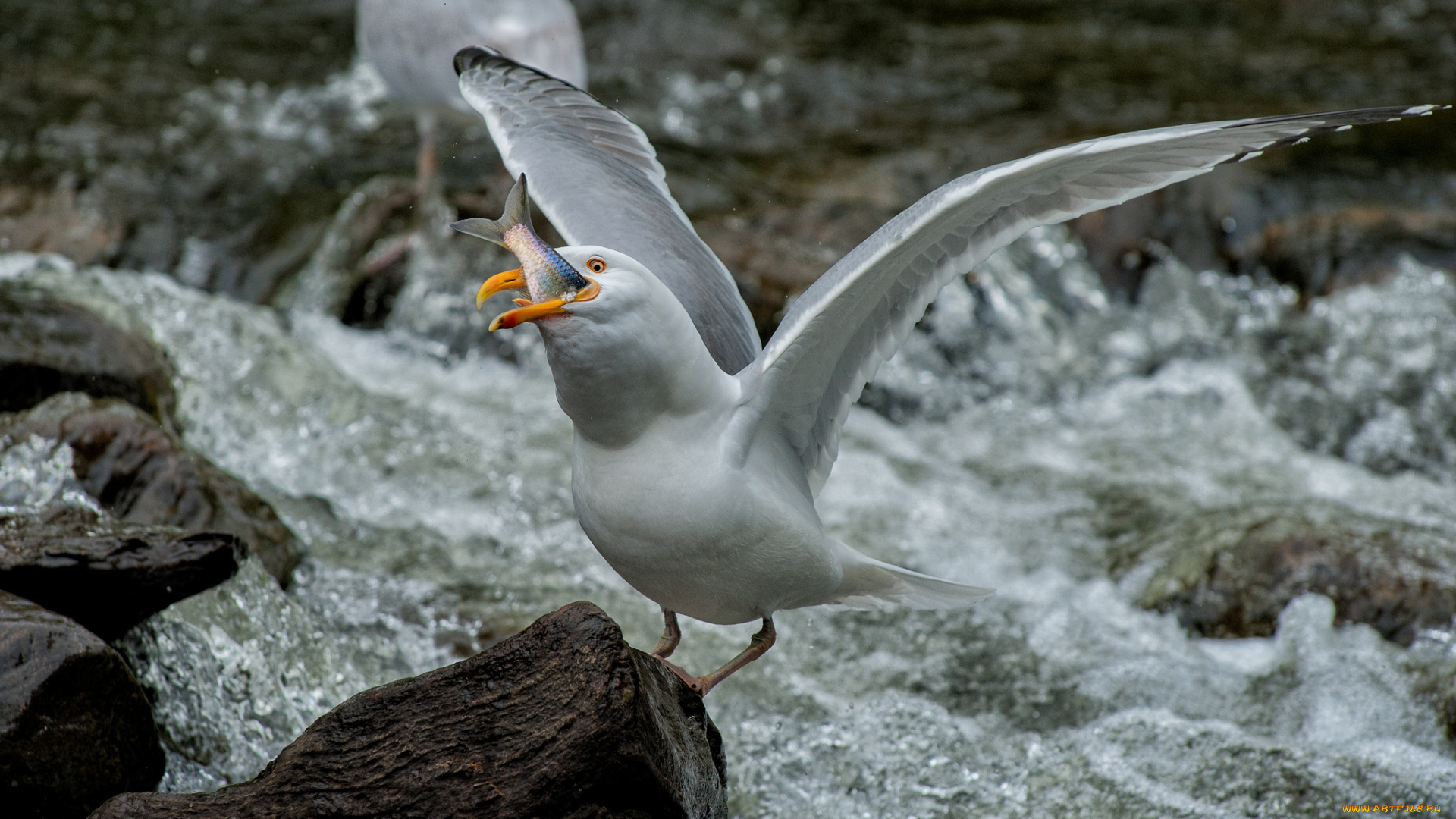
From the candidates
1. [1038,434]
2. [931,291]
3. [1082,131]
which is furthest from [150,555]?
A: [1082,131]

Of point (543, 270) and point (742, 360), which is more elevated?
point (543, 270)

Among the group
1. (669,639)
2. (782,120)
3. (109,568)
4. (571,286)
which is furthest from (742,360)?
(782,120)

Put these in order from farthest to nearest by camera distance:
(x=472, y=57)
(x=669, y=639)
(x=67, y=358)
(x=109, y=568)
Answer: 1. (x=67, y=358)
2. (x=472, y=57)
3. (x=669, y=639)
4. (x=109, y=568)

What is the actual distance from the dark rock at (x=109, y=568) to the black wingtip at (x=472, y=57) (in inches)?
67.8

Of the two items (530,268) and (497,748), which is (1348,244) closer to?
(530,268)

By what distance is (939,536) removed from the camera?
18.3ft

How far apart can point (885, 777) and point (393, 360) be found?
3.68 m

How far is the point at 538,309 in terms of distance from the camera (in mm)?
2609

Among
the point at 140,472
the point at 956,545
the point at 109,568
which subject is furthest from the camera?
the point at 956,545

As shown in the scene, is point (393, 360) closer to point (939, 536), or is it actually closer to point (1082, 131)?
point (939, 536)

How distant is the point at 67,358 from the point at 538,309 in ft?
9.19

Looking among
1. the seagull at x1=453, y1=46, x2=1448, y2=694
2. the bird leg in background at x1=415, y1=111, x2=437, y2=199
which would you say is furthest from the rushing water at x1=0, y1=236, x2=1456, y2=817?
the bird leg in background at x1=415, y1=111, x2=437, y2=199

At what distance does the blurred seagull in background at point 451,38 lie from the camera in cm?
643

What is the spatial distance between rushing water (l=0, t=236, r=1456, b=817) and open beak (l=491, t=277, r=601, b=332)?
5.56 ft
